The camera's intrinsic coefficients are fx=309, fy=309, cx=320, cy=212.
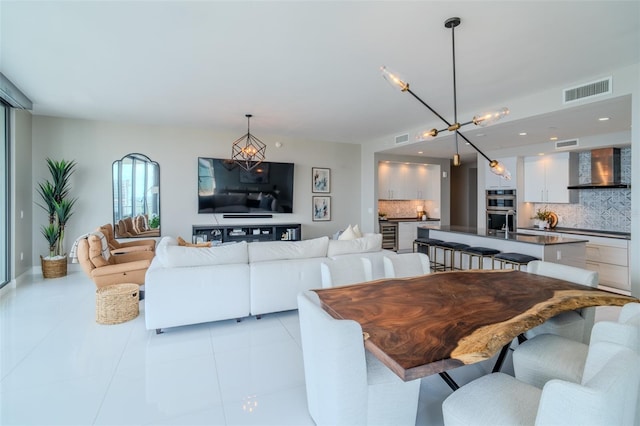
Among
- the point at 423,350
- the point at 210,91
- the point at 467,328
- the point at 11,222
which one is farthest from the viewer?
the point at 11,222

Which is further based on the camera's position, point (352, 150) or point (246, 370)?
point (352, 150)

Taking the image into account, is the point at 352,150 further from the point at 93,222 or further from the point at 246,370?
the point at 246,370

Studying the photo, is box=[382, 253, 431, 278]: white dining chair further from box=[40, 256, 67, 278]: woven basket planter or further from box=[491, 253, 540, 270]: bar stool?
Answer: box=[40, 256, 67, 278]: woven basket planter

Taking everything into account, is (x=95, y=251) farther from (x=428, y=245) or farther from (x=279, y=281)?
(x=428, y=245)

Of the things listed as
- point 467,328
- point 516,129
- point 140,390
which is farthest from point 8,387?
point 516,129

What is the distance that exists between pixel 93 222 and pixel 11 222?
119 centimetres

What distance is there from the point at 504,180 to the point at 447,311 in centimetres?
612

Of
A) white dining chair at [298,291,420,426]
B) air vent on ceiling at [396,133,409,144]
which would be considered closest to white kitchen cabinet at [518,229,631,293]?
air vent on ceiling at [396,133,409,144]

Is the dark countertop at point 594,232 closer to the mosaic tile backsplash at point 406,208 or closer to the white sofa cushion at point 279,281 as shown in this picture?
the mosaic tile backsplash at point 406,208

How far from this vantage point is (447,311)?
5.88 ft

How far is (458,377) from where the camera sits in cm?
237

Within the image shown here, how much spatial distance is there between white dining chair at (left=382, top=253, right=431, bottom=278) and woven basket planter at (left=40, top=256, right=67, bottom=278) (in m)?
5.55

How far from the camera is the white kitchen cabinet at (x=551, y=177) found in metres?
6.08

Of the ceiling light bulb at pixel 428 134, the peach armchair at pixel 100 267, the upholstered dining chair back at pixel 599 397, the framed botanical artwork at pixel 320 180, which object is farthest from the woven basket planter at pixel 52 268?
the upholstered dining chair back at pixel 599 397
